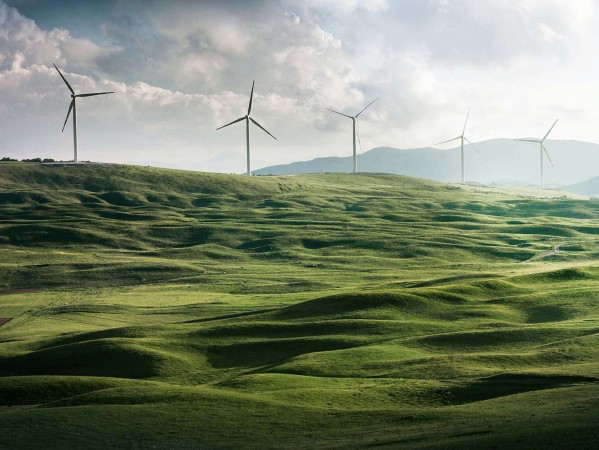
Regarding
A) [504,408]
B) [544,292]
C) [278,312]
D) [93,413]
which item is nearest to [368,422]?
[504,408]

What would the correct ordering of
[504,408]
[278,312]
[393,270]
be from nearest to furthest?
1. [504,408]
2. [278,312]
3. [393,270]

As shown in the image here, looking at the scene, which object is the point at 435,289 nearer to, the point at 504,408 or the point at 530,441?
the point at 504,408

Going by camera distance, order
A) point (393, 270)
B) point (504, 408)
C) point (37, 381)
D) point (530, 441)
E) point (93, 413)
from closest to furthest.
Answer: point (530, 441), point (504, 408), point (93, 413), point (37, 381), point (393, 270)

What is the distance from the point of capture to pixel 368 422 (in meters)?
53.2

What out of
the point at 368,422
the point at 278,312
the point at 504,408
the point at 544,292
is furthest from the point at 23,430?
the point at 544,292

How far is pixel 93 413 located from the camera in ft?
191

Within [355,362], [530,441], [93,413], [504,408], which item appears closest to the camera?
[530,441]

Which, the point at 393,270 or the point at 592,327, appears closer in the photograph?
the point at 592,327

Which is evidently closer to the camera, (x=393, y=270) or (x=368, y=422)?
(x=368, y=422)

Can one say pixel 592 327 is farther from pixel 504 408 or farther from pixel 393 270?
pixel 393 270

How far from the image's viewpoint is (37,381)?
235 ft

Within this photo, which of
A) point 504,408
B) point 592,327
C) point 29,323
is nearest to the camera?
point 504,408

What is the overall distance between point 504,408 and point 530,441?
A: 10.9 m

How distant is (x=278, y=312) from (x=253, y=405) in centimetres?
4660
